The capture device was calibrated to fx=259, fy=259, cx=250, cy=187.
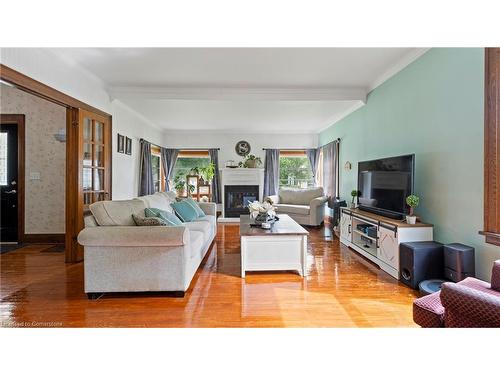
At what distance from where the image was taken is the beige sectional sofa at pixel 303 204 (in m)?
5.91

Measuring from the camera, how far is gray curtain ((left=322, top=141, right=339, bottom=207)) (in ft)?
20.1

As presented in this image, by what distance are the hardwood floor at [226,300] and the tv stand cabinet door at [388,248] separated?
0.55ft

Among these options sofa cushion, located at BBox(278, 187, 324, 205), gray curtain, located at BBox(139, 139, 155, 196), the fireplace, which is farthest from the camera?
the fireplace

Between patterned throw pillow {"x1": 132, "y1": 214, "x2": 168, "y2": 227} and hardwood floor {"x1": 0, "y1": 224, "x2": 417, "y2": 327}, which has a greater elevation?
patterned throw pillow {"x1": 132, "y1": 214, "x2": 168, "y2": 227}

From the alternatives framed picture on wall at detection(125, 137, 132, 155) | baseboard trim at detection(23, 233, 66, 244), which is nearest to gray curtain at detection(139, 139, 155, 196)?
framed picture on wall at detection(125, 137, 132, 155)

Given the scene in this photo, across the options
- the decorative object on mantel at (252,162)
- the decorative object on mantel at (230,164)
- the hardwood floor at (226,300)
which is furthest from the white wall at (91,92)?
the decorative object on mantel at (252,162)

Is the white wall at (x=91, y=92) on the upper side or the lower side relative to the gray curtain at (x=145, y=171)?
upper

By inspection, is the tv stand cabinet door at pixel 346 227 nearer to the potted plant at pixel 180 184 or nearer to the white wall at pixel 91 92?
the white wall at pixel 91 92

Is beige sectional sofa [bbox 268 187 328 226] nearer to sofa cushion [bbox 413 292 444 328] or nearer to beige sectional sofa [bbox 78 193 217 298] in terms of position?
beige sectional sofa [bbox 78 193 217 298]

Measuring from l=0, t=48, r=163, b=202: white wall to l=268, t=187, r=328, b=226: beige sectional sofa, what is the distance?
9.89 ft
